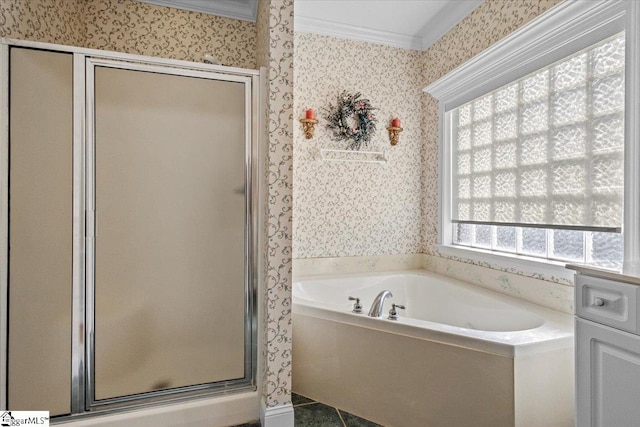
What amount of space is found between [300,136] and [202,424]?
2.12 metres

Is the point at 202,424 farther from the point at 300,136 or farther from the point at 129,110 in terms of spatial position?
the point at 300,136

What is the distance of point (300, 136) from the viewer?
2.86 meters

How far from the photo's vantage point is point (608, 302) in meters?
1.08

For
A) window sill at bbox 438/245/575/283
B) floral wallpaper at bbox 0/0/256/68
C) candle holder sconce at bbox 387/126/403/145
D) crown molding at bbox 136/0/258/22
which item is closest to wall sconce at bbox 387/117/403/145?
candle holder sconce at bbox 387/126/403/145

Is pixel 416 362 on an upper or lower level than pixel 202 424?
upper

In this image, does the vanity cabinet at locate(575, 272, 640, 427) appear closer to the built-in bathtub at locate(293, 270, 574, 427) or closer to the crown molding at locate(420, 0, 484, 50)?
the built-in bathtub at locate(293, 270, 574, 427)

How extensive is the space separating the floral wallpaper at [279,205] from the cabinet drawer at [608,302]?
1.21 meters

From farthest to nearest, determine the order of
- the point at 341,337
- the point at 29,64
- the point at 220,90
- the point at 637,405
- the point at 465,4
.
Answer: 1. the point at 465,4
2. the point at 341,337
3. the point at 220,90
4. the point at 29,64
5. the point at 637,405

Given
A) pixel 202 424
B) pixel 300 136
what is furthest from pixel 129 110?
pixel 202 424

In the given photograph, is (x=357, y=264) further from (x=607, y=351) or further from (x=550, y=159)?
(x=607, y=351)

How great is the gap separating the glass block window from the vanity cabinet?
0.75 metres

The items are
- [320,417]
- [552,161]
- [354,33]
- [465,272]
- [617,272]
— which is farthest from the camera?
[354,33]

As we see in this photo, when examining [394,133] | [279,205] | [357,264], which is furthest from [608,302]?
[394,133]

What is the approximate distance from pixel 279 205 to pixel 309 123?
131 centimetres
